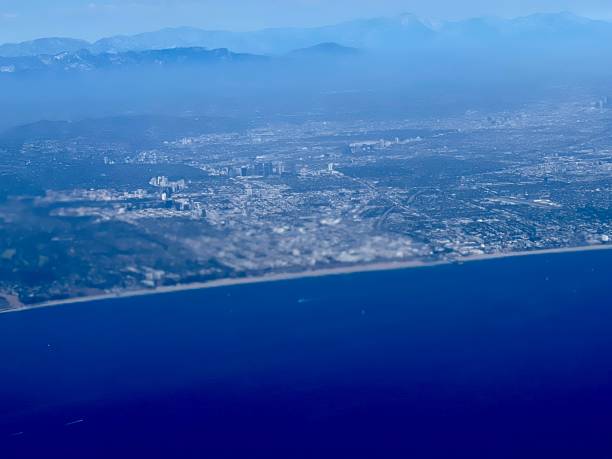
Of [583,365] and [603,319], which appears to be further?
[603,319]

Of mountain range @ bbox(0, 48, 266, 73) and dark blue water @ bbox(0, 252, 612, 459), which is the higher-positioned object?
mountain range @ bbox(0, 48, 266, 73)

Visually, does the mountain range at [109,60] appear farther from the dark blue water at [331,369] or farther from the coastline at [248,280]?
the dark blue water at [331,369]

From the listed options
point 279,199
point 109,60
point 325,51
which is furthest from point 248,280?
point 325,51

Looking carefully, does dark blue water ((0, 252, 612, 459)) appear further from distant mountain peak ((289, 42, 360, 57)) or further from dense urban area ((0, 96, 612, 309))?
distant mountain peak ((289, 42, 360, 57))

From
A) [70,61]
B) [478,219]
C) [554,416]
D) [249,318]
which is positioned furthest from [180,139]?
[70,61]

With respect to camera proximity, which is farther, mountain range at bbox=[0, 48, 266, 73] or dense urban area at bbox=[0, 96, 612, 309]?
mountain range at bbox=[0, 48, 266, 73]

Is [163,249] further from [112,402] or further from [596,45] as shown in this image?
[596,45]

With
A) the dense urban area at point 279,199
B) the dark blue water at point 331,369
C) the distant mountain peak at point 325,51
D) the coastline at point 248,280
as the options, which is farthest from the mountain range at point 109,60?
the dark blue water at point 331,369

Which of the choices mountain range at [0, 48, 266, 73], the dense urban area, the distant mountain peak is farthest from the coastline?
the distant mountain peak
